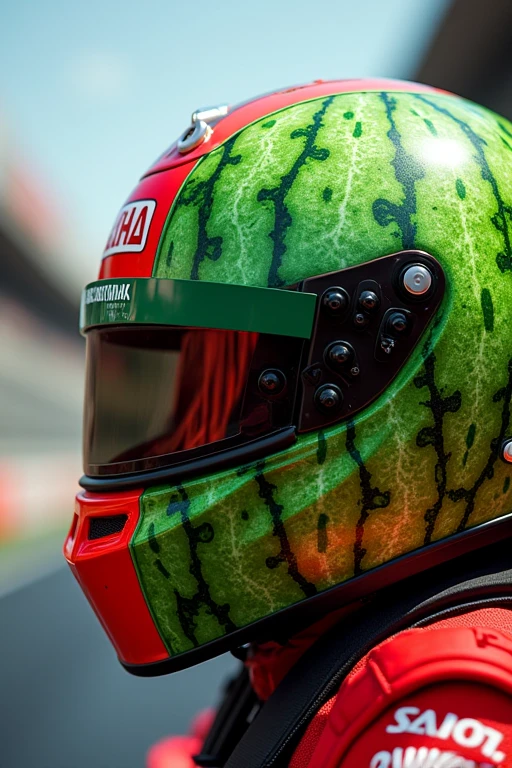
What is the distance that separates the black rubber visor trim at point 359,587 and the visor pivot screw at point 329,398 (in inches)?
11.4

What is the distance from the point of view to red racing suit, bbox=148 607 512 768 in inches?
38.0

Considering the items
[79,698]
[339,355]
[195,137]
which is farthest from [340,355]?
[79,698]

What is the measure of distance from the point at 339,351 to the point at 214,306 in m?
0.23

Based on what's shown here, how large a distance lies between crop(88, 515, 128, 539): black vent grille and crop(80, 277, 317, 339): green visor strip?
1.24ft

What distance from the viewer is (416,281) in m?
1.24

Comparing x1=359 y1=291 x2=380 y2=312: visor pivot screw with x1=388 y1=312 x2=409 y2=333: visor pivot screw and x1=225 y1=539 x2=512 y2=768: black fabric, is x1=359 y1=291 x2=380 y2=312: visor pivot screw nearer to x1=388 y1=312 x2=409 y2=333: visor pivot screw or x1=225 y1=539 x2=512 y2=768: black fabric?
x1=388 y1=312 x2=409 y2=333: visor pivot screw

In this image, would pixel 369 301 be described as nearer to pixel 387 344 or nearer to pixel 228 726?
pixel 387 344

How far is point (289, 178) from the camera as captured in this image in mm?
1334

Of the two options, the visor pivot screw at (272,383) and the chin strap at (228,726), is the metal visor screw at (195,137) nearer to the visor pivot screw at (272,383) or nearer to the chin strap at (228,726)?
the visor pivot screw at (272,383)

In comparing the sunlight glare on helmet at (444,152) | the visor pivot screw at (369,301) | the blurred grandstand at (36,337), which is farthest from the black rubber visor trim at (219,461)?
the blurred grandstand at (36,337)

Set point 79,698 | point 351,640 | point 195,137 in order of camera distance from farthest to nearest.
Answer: point 79,698
point 195,137
point 351,640

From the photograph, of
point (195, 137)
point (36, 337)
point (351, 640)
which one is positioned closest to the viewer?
point (351, 640)

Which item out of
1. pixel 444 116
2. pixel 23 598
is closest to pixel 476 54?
pixel 23 598

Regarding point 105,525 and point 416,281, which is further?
point 105,525
